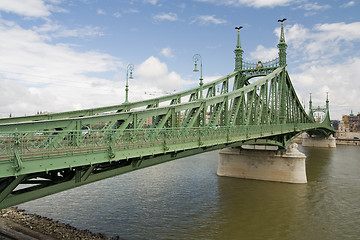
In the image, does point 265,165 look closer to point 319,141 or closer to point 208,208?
point 208,208

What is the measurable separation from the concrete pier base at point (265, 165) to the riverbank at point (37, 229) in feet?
69.4

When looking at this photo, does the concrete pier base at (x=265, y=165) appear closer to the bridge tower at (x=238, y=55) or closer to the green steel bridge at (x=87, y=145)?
the green steel bridge at (x=87, y=145)

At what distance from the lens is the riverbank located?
15.4 metres

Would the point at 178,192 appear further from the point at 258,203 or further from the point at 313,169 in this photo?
the point at 313,169

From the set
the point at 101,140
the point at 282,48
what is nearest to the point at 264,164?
the point at 282,48

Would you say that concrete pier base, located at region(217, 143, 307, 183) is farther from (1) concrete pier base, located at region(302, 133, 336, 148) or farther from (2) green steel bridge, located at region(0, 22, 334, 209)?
(1) concrete pier base, located at region(302, 133, 336, 148)

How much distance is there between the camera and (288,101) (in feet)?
139

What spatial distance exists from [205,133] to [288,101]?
2983 centimetres

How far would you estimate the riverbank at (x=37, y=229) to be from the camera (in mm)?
15375

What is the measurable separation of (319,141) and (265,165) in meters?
62.7

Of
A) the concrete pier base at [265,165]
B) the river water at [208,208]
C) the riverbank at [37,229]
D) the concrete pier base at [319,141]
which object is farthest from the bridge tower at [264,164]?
the concrete pier base at [319,141]

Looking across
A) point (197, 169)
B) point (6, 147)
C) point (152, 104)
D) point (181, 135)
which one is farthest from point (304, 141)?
point (6, 147)

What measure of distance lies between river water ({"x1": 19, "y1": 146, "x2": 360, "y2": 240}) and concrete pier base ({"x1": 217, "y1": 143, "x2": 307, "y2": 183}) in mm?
1175

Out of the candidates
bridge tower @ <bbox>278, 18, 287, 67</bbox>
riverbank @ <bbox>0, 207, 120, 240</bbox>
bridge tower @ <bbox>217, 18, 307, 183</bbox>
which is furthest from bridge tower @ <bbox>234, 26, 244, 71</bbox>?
riverbank @ <bbox>0, 207, 120, 240</bbox>
